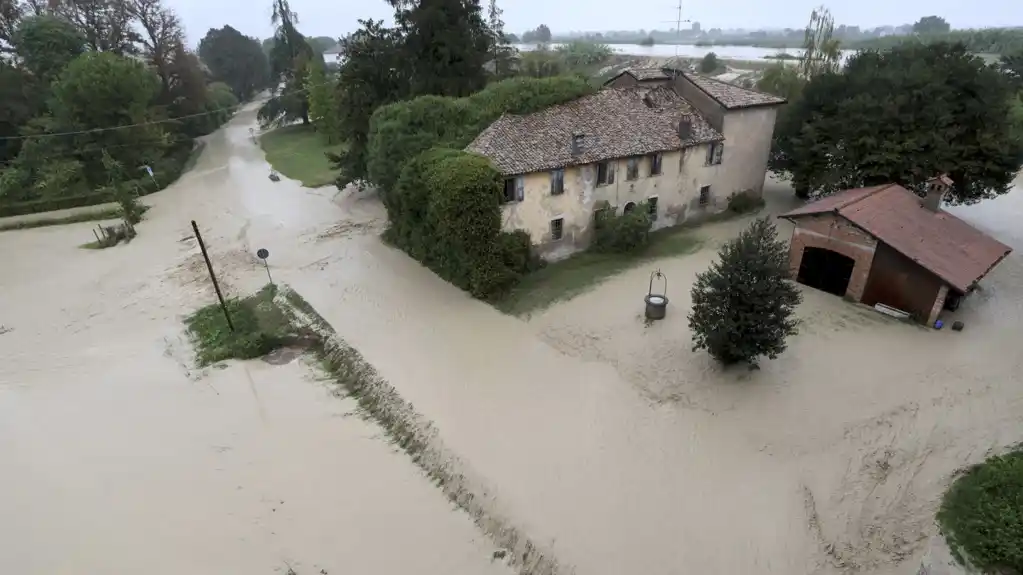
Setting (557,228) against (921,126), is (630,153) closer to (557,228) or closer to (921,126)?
(557,228)

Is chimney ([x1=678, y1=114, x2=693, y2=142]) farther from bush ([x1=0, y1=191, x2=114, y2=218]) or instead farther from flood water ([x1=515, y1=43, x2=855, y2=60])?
flood water ([x1=515, y1=43, x2=855, y2=60])

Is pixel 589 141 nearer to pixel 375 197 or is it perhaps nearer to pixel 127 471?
pixel 375 197

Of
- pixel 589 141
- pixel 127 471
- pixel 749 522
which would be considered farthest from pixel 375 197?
pixel 749 522

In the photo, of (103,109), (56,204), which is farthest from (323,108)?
(56,204)

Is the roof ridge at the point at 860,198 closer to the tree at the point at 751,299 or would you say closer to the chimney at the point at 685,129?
the tree at the point at 751,299

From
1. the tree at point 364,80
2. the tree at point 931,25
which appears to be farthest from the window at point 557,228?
the tree at point 931,25

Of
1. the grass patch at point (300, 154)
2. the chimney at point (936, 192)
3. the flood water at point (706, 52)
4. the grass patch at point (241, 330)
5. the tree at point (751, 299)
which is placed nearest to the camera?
the tree at point (751, 299)

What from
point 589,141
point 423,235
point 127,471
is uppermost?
point 589,141
